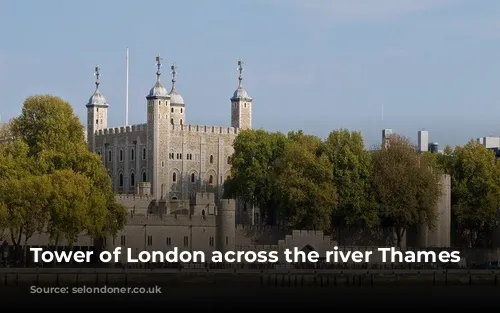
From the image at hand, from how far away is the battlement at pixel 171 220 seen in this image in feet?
361

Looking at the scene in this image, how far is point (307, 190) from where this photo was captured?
372 ft

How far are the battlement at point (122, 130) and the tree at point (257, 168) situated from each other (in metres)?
13.8

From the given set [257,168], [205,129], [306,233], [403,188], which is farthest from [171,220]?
[205,129]

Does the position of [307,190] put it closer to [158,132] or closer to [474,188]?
[474,188]

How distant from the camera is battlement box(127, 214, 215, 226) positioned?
4328 inches

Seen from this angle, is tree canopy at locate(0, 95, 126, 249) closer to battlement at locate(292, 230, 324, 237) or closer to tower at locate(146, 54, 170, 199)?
battlement at locate(292, 230, 324, 237)

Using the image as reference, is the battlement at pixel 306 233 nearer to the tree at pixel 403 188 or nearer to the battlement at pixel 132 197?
the tree at pixel 403 188

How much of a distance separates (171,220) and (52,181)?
38.9 feet

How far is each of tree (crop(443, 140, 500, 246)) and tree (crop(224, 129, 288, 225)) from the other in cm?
1246

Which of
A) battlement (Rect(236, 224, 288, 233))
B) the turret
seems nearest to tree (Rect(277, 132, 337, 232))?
battlement (Rect(236, 224, 288, 233))

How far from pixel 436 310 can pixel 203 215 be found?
3510 centimetres

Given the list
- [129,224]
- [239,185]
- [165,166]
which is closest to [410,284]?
[129,224]

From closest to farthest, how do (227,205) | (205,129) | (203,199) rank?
(227,205) → (203,199) → (205,129)

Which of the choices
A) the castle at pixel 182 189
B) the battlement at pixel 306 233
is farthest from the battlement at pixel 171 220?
the battlement at pixel 306 233
